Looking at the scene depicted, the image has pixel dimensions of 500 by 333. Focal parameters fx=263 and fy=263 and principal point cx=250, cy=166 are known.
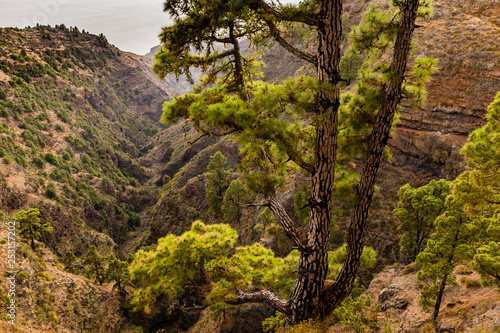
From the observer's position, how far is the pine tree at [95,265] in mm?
28000

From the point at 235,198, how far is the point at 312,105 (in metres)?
25.8

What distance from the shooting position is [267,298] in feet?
18.3

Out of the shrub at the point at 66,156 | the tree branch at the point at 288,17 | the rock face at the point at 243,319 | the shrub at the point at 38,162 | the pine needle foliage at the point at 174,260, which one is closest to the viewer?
the tree branch at the point at 288,17

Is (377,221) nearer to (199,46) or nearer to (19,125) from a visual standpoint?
(199,46)

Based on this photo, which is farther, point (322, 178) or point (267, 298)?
point (267, 298)

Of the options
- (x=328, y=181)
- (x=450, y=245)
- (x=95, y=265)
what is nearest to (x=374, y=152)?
(x=328, y=181)

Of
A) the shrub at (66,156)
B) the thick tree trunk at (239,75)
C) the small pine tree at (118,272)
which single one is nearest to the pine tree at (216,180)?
the small pine tree at (118,272)

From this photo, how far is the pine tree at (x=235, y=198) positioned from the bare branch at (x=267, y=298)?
2135 cm

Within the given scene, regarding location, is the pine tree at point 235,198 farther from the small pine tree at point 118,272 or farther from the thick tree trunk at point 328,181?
the thick tree trunk at point 328,181

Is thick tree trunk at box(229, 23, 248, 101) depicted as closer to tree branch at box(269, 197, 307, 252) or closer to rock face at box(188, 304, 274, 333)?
tree branch at box(269, 197, 307, 252)

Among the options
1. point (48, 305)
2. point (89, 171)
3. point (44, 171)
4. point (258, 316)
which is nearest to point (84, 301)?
point (48, 305)

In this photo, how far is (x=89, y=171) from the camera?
227 feet

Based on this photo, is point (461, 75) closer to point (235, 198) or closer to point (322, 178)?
point (235, 198)

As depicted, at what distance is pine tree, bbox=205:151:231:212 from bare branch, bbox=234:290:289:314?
91.7 feet
